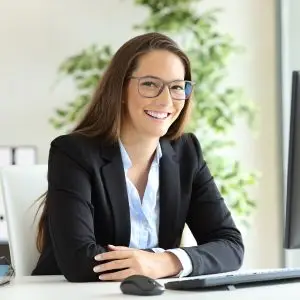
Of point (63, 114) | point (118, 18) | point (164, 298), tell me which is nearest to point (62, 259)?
point (164, 298)

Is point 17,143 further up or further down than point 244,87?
further down

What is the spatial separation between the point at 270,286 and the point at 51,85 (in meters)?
2.34

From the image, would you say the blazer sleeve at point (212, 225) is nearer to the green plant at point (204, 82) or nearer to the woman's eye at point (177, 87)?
the woman's eye at point (177, 87)

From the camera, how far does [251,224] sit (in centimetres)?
373

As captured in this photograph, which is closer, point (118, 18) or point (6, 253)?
point (6, 253)

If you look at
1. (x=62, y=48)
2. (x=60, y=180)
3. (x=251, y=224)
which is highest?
(x=62, y=48)

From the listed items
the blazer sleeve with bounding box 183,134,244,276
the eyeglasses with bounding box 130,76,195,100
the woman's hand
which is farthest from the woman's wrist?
the eyeglasses with bounding box 130,76,195,100

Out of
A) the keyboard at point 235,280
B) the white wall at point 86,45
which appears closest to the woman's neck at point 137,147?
the keyboard at point 235,280

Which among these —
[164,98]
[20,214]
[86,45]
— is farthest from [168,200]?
[86,45]

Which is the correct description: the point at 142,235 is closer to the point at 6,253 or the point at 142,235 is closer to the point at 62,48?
the point at 6,253

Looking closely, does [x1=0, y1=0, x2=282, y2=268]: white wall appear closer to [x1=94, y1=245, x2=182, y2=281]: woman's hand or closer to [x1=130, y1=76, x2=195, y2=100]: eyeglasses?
[x1=130, y1=76, x2=195, y2=100]: eyeglasses

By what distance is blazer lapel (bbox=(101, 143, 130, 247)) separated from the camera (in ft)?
5.99

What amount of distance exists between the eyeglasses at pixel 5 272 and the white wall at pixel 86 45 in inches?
76.9

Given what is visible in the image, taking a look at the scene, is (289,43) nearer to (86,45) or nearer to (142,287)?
(86,45)
